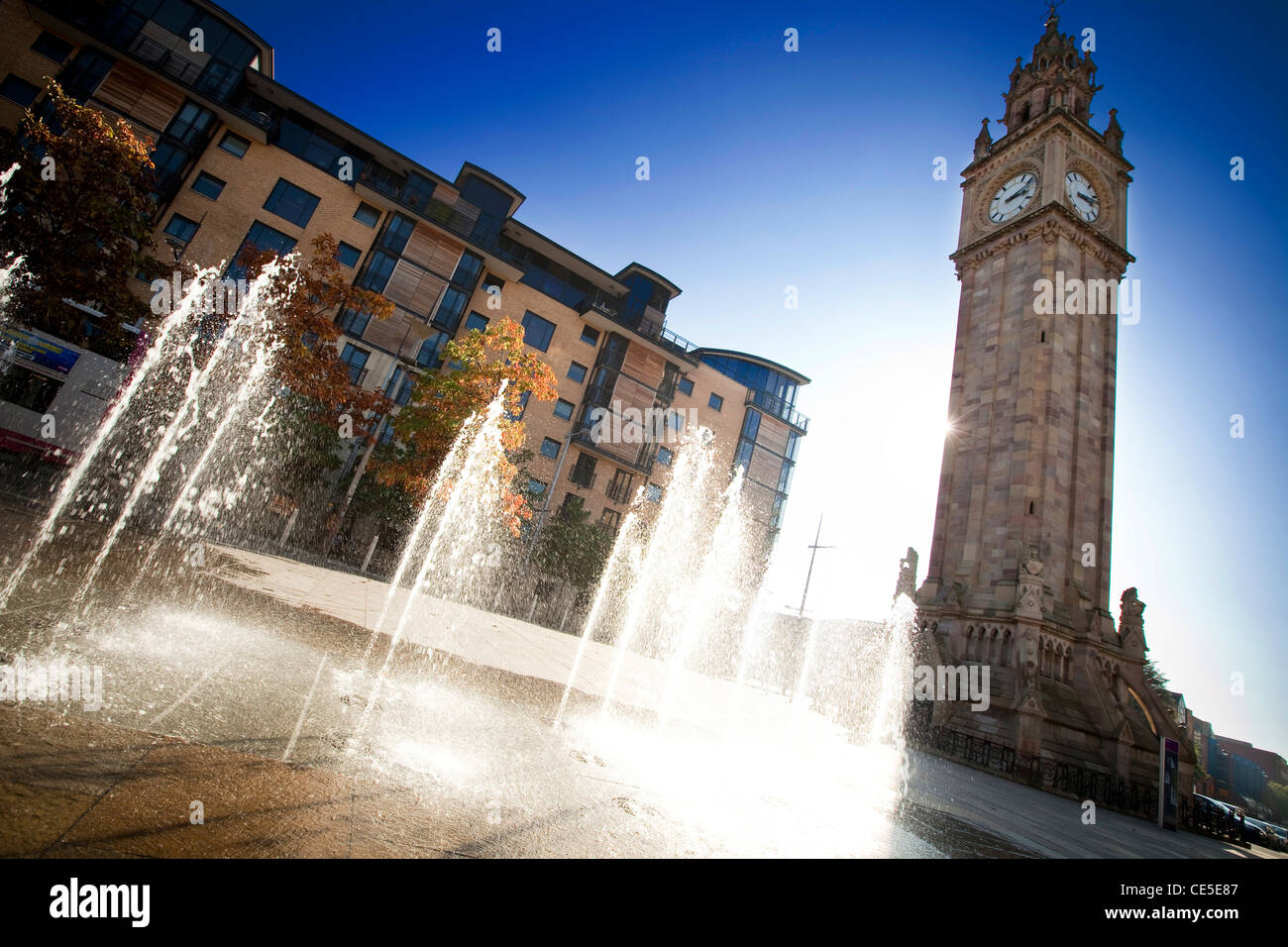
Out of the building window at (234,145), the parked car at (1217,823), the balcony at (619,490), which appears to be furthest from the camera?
the balcony at (619,490)

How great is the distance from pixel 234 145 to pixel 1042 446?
36360mm

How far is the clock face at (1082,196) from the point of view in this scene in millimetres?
19752

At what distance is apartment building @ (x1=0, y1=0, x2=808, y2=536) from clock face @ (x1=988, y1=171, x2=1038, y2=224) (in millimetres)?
17927

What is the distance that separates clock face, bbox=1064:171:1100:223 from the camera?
1975 cm

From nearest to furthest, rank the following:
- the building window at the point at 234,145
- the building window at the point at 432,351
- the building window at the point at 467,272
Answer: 1. the building window at the point at 234,145
2. the building window at the point at 432,351
3. the building window at the point at 467,272

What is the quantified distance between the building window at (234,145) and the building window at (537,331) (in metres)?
14.8

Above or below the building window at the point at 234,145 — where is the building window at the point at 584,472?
below

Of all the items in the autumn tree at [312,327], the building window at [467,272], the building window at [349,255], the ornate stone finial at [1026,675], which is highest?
the building window at [467,272]

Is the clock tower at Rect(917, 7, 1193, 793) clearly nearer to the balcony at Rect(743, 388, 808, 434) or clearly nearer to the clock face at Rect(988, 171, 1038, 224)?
the clock face at Rect(988, 171, 1038, 224)

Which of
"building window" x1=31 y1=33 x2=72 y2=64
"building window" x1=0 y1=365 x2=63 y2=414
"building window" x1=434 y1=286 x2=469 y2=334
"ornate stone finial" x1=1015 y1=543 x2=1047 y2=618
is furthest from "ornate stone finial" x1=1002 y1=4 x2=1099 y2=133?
"building window" x1=31 y1=33 x2=72 y2=64

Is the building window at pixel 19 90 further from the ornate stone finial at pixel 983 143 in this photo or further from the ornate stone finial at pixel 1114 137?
the ornate stone finial at pixel 1114 137

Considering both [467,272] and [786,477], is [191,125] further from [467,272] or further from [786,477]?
[786,477]

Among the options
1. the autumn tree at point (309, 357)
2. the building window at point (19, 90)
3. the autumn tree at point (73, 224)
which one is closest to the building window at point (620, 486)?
the autumn tree at point (309, 357)

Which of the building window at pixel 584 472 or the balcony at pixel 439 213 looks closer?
the balcony at pixel 439 213
